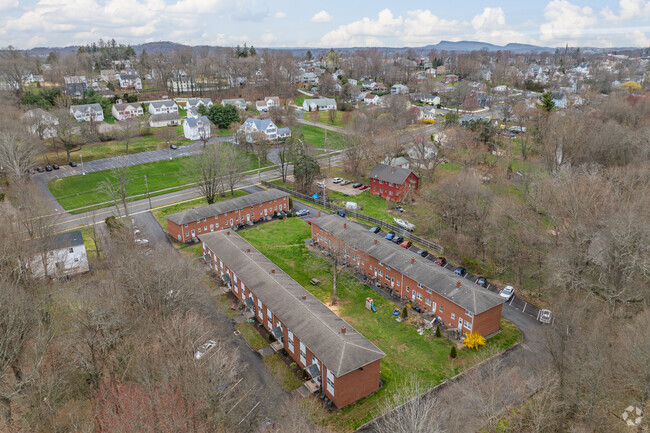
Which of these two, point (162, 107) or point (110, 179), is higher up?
point (162, 107)

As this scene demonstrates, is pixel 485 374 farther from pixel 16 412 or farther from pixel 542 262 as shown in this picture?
pixel 16 412

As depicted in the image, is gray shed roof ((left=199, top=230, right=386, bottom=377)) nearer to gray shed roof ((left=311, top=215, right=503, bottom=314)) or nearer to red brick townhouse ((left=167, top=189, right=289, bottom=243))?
gray shed roof ((left=311, top=215, right=503, bottom=314))

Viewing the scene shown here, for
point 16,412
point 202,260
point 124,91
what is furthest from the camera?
point 124,91

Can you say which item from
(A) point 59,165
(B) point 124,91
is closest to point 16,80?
(B) point 124,91

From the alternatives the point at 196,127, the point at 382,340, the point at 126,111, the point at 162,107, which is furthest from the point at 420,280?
the point at 126,111

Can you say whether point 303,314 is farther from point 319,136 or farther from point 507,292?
point 319,136

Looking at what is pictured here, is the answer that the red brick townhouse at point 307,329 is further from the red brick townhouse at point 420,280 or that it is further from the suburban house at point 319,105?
the suburban house at point 319,105

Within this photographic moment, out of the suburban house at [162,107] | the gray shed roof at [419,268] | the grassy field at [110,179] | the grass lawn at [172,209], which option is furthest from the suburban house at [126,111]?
the gray shed roof at [419,268]
